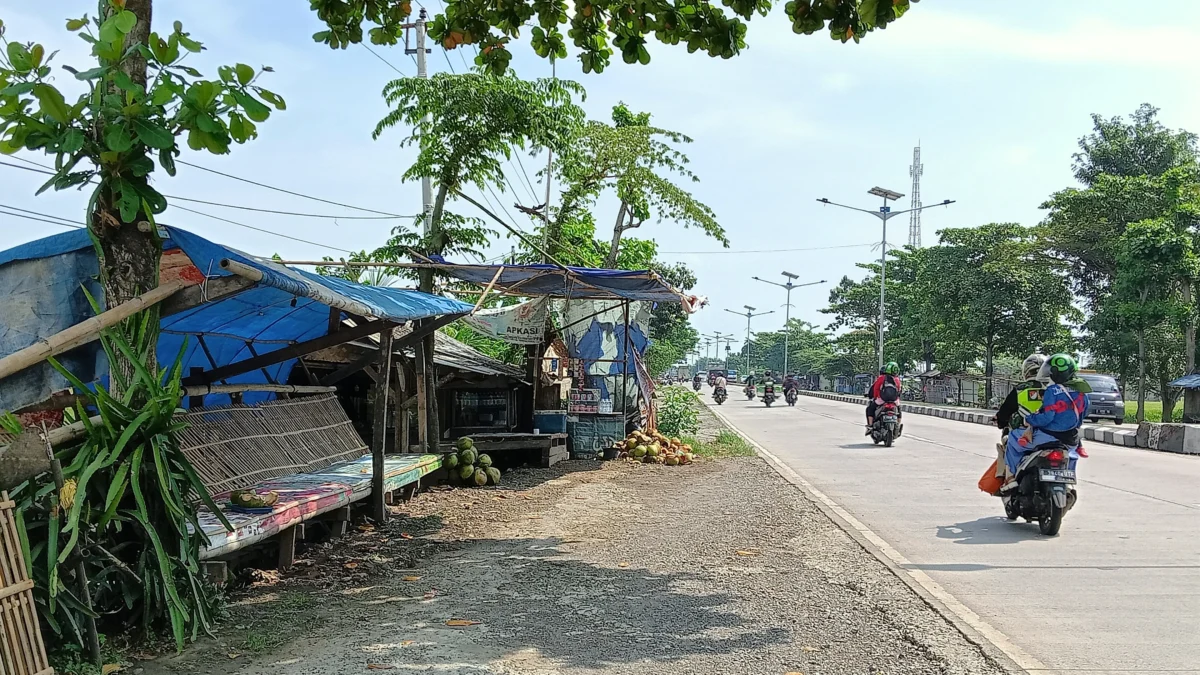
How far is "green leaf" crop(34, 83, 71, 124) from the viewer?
3.93 meters

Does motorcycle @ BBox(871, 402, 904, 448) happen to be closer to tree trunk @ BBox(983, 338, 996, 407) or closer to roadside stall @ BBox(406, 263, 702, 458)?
roadside stall @ BBox(406, 263, 702, 458)

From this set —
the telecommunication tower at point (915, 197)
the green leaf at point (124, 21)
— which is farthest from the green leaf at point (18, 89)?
the telecommunication tower at point (915, 197)

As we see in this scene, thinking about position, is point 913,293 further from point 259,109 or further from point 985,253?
point 259,109

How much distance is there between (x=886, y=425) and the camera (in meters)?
17.1

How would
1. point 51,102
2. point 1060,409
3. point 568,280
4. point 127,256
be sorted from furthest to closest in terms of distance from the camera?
1. point 568,280
2. point 1060,409
3. point 127,256
4. point 51,102

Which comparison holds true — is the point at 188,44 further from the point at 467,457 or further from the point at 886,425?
the point at 886,425

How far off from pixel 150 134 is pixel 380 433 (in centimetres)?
426

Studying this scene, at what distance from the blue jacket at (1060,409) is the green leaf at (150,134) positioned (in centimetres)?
732

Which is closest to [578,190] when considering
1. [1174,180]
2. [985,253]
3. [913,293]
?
[1174,180]

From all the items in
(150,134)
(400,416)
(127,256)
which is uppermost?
(150,134)

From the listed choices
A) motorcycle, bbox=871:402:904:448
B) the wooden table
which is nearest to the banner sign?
the wooden table

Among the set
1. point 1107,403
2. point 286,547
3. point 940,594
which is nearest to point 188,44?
point 286,547

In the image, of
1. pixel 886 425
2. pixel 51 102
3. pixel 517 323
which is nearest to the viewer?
pixel 51 102

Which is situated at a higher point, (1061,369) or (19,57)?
(19,57)
